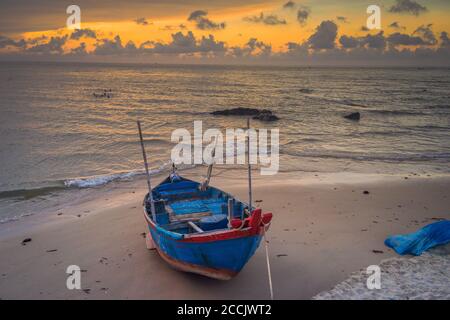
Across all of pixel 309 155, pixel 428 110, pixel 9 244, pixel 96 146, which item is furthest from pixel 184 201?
pixel 428 110

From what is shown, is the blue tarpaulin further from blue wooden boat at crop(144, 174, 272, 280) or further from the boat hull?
the boat hull

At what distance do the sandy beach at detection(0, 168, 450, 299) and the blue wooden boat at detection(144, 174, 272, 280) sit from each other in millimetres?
646

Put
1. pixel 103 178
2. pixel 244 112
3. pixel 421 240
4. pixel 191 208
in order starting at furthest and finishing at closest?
pixel 244 112 → pixel 103 178 → pixel 191 208 → pixel 421 240

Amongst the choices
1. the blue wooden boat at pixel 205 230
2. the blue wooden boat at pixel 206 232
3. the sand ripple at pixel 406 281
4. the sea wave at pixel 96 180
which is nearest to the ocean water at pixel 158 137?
the sea wave at pixel 96 180

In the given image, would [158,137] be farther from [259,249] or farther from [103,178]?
[259,249]

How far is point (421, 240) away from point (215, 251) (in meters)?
5.31

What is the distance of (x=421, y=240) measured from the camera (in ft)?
32.3

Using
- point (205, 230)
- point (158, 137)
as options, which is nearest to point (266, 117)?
point (158, 137)

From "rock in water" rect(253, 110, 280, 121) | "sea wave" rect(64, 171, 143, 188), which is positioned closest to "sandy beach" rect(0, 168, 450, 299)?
"sea wave" rect(64, 171, 143, 188)

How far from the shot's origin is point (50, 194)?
52.6 feet

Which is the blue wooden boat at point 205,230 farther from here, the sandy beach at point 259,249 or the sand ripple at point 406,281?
the sand ripple at point 406,281

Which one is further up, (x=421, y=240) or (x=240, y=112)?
(x=240, y=112)
